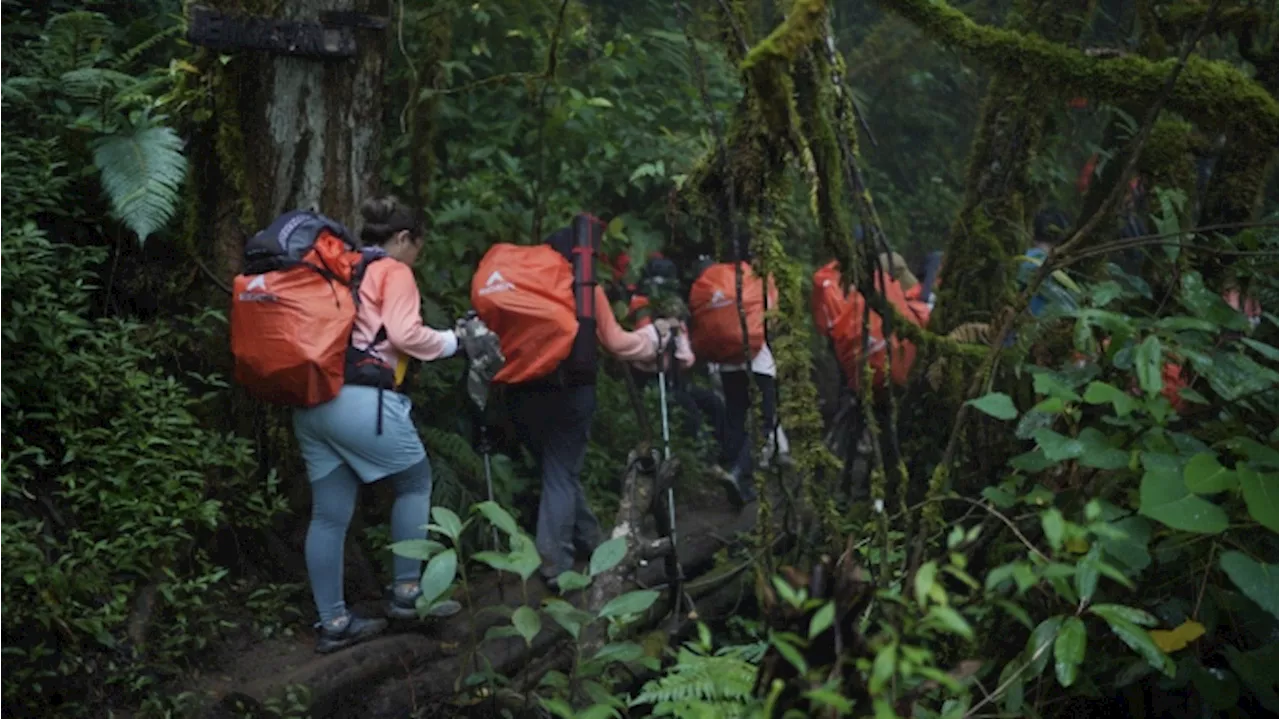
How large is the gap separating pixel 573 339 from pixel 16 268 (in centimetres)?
278

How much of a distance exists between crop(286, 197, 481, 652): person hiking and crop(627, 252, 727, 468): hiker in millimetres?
2672

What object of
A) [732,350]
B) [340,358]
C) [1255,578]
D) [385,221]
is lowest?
[732,350]

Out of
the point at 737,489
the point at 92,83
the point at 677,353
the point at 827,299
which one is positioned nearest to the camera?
the point at 92,83

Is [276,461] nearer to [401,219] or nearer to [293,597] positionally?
[293,597]

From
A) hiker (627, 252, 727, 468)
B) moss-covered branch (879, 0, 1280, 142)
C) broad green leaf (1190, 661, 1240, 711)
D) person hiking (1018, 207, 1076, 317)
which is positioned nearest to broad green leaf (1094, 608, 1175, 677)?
broad green leaf (1190, 661, 1240, 711)

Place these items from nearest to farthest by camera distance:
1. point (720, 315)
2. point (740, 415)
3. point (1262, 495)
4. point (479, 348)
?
point (1262, 495) → point (479, 348) → point (720, 315) → point (740, 415)

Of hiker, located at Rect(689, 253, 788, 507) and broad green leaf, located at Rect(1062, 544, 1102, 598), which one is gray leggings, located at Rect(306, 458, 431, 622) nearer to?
hiker, located at Rect(689, 253, 788, 507)

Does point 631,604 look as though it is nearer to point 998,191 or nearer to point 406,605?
point 406,605

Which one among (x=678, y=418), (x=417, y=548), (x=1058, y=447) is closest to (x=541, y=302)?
(x=417, y=548)

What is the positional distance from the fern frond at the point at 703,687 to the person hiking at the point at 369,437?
9.35 ft

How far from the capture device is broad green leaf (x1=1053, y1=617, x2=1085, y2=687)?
346cm

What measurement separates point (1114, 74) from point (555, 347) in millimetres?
3157

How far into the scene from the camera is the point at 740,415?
1078cm

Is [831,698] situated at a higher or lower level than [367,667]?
higher
